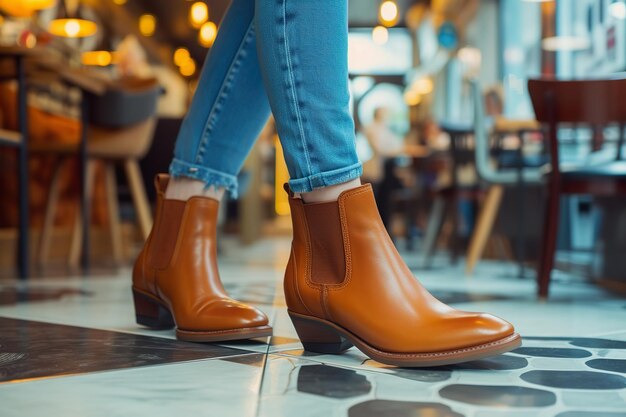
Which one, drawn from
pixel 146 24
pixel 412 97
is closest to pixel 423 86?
pixel 412 97

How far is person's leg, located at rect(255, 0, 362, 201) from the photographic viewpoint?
0.91 metres

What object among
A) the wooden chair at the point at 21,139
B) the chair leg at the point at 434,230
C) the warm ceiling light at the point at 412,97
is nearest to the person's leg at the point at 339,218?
the wooden chair at the point at 21,139

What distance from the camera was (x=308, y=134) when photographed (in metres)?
0.91

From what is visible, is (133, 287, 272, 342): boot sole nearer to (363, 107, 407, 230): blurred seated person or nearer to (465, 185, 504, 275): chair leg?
(465, 185, 504, 275): chair leg

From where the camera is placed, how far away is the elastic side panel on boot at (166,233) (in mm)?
1163

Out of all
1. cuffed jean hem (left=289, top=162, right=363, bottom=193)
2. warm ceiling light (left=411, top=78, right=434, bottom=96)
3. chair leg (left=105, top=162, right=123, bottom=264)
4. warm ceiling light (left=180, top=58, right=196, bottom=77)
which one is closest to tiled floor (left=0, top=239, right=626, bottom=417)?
cuffed jean hem (left=289, top=162, right=363, bottom=193)

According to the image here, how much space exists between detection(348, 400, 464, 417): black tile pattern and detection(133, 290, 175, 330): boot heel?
1.84ft

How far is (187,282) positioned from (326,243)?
0.86 ft

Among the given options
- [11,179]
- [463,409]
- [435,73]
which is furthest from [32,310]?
[435,73]

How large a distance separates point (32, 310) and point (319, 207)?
946 mm

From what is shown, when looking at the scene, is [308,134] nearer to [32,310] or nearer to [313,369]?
[313,369]

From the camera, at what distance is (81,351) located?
1.03 meters

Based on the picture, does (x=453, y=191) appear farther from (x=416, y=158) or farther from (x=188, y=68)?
(x=188, y=68)

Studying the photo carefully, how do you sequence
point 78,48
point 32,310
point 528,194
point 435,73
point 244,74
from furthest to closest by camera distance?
point 435,73
point 78,48
point 528,194
point 32,310
point 244,74
